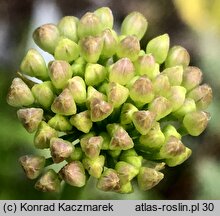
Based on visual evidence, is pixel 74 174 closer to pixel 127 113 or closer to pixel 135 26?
pixel 127 113

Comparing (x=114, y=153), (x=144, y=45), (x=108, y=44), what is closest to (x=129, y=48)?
(x=108, y=44)

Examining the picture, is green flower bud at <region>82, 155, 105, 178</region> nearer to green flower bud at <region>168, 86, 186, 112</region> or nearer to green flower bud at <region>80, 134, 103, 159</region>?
green flower bud at <region>80, 134, 103, 159</region>

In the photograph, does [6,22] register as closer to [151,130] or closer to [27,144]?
[27,144]

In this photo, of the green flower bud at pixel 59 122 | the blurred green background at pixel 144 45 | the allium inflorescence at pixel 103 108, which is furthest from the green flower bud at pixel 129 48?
the blurred green background at pixel 144 45

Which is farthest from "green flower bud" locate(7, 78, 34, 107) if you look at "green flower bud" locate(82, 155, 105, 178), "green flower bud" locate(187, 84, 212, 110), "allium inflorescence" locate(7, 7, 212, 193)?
"green flower bud" locate(187, 84, 212, 110)

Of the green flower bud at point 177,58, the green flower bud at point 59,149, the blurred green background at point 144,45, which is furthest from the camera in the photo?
the blurred green background at point 144,45

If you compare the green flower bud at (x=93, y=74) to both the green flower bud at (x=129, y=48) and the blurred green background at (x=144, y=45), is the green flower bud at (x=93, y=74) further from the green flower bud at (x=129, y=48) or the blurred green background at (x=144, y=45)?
the blurred green background at (x=144, y=45)

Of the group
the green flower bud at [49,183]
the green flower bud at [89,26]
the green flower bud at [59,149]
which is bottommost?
the green flower bud at [49,183]
